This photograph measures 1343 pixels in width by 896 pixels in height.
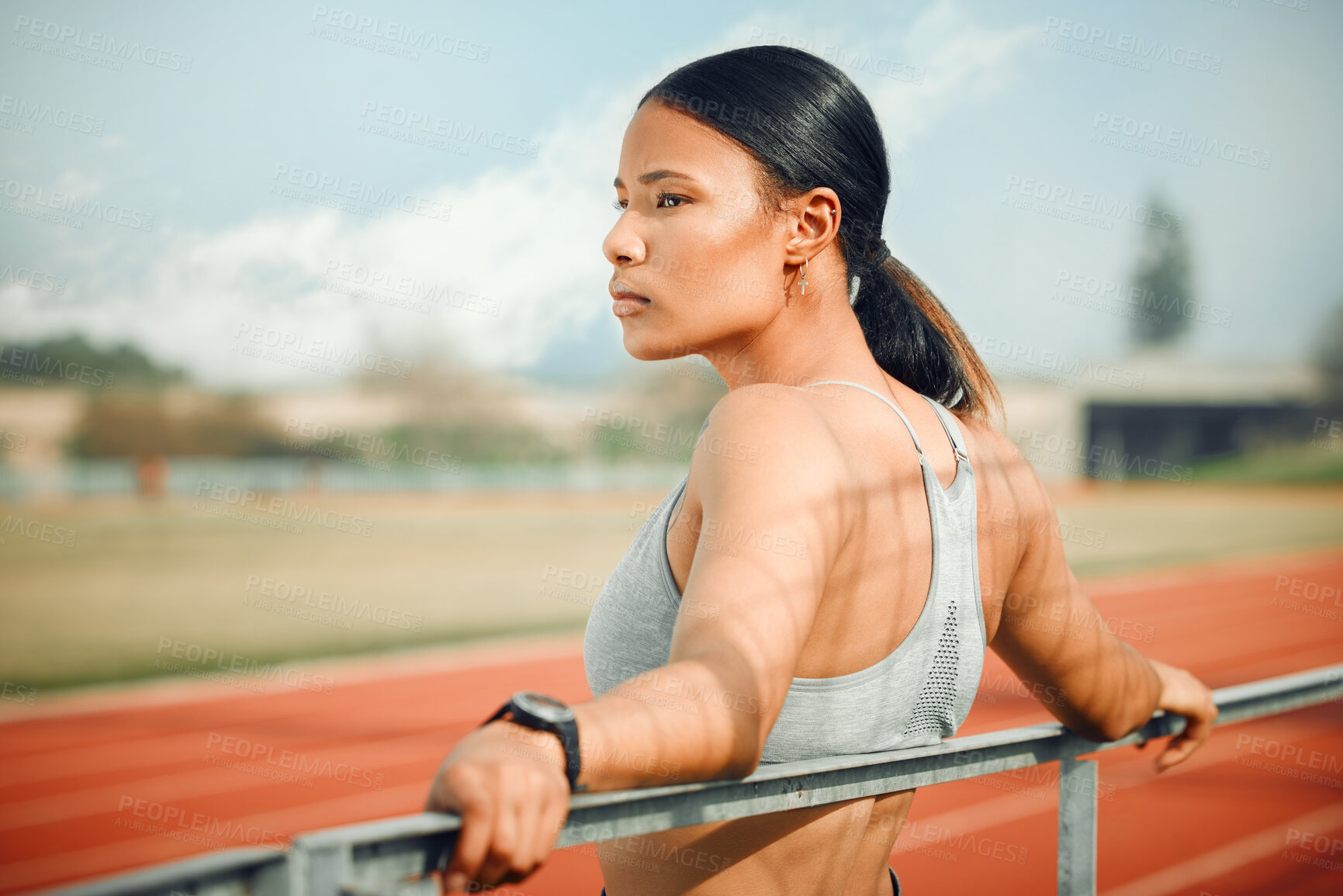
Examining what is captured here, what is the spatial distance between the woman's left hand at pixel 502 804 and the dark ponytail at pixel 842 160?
2.57 ft

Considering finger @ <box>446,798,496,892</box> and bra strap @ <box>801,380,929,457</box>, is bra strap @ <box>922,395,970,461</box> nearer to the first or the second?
bra strap @ <box>801,380,929,457</box>

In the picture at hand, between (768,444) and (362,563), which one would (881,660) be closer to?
(768,444)

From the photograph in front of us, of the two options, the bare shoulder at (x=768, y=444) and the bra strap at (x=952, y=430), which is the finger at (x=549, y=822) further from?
the bra strap at (x=952, y=430)

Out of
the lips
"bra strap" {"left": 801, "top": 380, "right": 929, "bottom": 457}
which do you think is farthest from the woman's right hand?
the lips

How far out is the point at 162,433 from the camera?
37.8 metres

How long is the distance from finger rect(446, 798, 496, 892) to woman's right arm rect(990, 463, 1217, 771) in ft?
2.97

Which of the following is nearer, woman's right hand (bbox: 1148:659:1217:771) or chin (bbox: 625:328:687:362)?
chin (bbox: 625:328:687:362)

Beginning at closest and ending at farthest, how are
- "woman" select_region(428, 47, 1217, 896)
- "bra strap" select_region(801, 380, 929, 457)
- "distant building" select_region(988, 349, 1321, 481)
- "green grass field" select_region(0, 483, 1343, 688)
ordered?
1. "woman" select_region(428, 47, 1217, 896)
2. "bra strap" select_region(801, 380, 929, 457)
3. "green grass field" select_region(0, 483, 1343, 688)
4. "distant building" select_region(988, 349, 1321, 481)

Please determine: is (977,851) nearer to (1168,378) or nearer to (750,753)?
(750,753)

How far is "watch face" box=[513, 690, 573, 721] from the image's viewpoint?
0.76m

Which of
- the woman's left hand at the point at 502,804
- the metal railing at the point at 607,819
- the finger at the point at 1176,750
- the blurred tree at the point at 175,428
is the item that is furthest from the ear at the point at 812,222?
the blurred tree at the point at 175,428

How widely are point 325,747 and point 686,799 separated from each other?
26.6 feet

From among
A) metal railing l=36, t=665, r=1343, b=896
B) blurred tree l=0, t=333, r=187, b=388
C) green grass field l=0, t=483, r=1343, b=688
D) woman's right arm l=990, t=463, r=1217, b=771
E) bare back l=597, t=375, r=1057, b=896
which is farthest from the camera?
blurred tree l=0, t=333, r=187, b=388

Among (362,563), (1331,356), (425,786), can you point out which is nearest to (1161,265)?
(1331,356)
